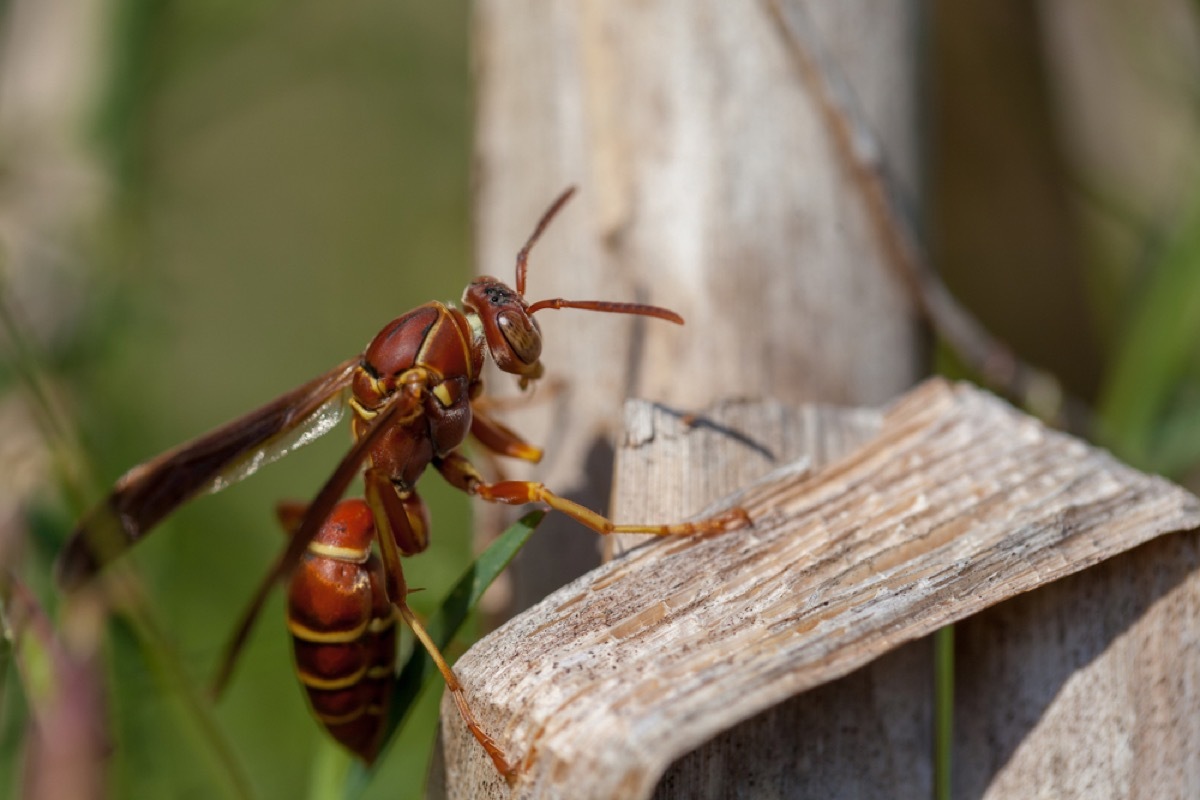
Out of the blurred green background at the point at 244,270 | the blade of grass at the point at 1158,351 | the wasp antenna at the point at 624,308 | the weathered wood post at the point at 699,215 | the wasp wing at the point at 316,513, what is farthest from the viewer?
the blade of grass at the point at 1158,351

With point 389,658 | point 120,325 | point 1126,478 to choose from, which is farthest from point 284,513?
point 1126,478

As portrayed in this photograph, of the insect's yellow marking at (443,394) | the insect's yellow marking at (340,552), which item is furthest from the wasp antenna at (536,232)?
the insect's yellow marking at (340,552)

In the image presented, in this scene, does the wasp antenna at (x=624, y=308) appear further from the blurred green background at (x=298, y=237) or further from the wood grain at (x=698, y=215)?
the blurred green background at (x=298, y=237)

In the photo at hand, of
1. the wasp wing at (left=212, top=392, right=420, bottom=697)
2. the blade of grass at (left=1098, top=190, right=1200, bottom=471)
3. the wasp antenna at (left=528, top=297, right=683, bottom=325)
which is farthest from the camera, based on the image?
the blade of grass at (left=1098, top=190, right=1200, bottom=471)

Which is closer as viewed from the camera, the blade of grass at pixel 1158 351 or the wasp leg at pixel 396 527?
the wasp leg at pixel 396 527

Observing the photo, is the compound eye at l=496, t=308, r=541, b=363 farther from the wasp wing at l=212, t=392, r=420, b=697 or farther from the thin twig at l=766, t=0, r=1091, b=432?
the thin twig at l=766, t=0, r=1091, b=432

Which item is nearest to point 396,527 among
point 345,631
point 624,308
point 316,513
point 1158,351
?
point 345,631

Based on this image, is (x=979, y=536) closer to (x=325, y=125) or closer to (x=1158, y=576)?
(x=1158, y=576)

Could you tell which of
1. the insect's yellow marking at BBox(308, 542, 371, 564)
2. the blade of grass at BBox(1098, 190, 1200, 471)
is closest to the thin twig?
the blade of grass at BBox(1098, 190, 1200, 471)

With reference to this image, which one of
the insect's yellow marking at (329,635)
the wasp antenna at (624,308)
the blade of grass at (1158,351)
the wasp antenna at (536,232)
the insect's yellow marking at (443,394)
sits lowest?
the blade of grass at (1158,351)
